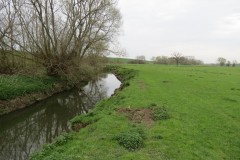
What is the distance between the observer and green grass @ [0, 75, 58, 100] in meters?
21.7

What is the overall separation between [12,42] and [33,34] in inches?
146

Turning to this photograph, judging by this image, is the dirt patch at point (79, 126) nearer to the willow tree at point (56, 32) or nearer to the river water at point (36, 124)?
the river water at point (36, 124)

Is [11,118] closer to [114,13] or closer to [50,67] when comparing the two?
[50,67]

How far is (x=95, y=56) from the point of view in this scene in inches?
1797

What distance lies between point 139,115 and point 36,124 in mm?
7112

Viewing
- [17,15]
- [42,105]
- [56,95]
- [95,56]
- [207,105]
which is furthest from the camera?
[95,56]

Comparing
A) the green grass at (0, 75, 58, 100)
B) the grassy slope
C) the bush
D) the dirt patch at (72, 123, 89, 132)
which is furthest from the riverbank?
the bush

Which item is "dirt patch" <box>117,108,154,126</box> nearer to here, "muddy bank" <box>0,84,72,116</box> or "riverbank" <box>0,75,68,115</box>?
"muddy bank" <box>0,84,72,116</box>

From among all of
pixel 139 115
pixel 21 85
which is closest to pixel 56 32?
pixel 21 85

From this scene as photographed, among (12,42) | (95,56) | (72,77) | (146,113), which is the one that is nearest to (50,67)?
(72,77)

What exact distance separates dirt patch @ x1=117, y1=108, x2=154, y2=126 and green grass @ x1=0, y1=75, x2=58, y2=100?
33.0ft

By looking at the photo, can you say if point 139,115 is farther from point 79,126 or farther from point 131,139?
point 131,139

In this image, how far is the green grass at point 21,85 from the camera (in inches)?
853

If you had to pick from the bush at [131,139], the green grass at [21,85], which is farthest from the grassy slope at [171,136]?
the green grass at [21,85]
